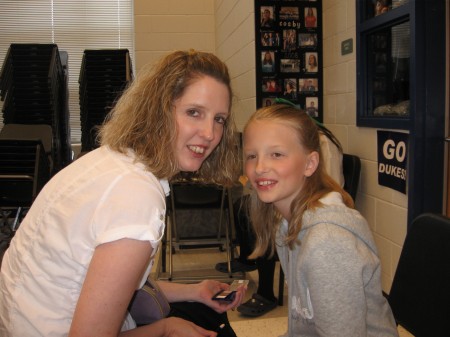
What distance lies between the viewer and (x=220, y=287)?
4.42ft

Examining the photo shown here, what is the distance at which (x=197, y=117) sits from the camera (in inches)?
42.8

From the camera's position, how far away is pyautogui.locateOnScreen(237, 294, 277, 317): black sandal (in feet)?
8.88

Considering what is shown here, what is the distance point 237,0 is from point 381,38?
1670mm

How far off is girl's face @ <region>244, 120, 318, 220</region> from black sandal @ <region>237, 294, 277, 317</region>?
63.0 inches

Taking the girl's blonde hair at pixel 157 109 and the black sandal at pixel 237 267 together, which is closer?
the girl's blonde hair at pixel 157 109

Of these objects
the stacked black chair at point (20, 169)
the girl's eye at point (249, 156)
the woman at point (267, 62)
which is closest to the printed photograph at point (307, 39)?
the woman at point (267, 62)

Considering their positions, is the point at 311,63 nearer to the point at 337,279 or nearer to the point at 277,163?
the point at 277,163

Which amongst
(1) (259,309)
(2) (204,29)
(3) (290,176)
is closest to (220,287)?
(3) (290,176)

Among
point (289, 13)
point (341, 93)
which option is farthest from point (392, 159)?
point (289, 13)

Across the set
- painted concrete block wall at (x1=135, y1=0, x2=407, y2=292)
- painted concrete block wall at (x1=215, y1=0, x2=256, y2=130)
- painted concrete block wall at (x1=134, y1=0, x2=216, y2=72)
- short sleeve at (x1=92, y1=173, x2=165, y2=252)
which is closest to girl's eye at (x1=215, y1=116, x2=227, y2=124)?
short sleeve at (x1=92, y1=173, x2=165, y2=252)

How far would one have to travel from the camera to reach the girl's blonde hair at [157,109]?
100 centimetres

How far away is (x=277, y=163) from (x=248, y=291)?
2134 millimetres

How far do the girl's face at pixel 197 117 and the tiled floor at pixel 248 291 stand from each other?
96 cm

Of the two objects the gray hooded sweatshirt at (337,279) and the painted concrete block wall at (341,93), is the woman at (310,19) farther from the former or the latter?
the gray hooded sweatshirt at (337,279)
